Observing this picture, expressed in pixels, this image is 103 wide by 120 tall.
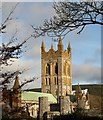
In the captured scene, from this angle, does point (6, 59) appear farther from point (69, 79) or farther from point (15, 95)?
point (69, 79)

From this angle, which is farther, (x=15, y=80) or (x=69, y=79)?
(x=69, y=79)

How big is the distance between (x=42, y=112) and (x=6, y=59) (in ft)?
125

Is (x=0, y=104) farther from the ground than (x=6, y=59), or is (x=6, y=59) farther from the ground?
(x=6, y=59)

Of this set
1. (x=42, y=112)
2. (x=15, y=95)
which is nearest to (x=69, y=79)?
(x=42, y=112)

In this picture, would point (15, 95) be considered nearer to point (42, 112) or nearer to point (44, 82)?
point (42, 112)

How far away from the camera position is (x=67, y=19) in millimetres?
6371

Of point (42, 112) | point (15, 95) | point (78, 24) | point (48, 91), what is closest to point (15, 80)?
point (15, 95)

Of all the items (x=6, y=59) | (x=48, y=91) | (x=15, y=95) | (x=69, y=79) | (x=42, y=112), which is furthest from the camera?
(x=69, y=79)

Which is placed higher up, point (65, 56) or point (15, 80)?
point (65, 56)

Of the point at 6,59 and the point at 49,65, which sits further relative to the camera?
the point at 49,65

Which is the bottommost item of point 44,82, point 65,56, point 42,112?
point 42,112

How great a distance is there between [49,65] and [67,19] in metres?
77.0

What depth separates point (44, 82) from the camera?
83.7m

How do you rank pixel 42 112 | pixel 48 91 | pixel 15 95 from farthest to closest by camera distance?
1. pixel 48 91
2. pixel 42 112
3. pixel 15 95
